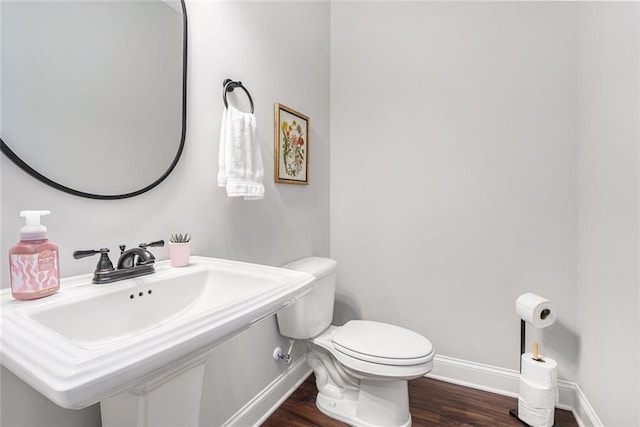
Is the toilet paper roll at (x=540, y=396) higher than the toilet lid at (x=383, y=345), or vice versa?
the toilet lid at (x=383, y=345)

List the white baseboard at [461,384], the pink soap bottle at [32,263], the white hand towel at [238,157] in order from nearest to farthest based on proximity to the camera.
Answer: the pink soap bottle at [32,263], the white hand towel at [238,157], the white baseboard at [461,384]

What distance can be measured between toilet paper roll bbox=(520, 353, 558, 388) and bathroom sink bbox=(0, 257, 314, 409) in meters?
1.33

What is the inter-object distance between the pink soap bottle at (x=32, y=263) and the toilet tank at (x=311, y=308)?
102 centimetres

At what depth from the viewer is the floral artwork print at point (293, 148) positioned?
5.55 ft

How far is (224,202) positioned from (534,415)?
1.74 meters

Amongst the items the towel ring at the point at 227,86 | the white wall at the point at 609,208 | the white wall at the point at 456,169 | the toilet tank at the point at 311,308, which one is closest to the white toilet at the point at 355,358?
the toilet tank at the point at 311,308

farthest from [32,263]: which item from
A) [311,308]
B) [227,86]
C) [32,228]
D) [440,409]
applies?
[440,409]

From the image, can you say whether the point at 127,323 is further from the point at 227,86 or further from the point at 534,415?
the point at 534,415

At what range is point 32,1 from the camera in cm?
76

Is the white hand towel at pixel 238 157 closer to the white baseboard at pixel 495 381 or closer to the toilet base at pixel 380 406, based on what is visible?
the toilet base at pixel 380 406

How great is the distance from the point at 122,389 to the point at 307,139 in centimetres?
164

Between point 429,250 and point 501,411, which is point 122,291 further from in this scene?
point 501,411

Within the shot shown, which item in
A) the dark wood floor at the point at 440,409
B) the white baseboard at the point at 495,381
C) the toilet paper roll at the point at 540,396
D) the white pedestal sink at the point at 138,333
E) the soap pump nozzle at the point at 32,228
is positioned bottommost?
the dark wood floor at the point at 440,409

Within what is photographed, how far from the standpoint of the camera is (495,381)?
1.76m
